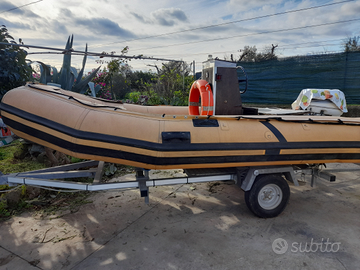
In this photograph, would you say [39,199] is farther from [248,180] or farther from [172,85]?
[172,85]

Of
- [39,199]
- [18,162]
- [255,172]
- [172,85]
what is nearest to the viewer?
[255,172]

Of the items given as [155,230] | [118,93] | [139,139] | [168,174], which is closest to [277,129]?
[139,139]

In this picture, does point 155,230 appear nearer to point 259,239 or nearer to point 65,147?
point 259,239

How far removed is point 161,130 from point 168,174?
2240 mm

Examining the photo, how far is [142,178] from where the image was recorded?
310cm

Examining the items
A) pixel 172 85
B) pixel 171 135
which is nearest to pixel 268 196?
pixel 171 135

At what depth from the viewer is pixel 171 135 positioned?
2.88 meters

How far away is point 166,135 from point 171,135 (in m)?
0.06

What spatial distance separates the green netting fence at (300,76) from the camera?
855cm

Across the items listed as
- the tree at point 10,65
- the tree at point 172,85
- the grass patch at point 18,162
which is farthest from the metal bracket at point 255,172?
the tree at point 172,85

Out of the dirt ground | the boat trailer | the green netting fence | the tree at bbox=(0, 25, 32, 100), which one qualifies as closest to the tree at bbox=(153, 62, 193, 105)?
the green netting fence

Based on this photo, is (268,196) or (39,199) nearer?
(268,196)

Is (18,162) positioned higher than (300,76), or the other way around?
(300,76)

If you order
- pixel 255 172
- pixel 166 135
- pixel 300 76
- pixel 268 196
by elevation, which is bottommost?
pixel 268 196
